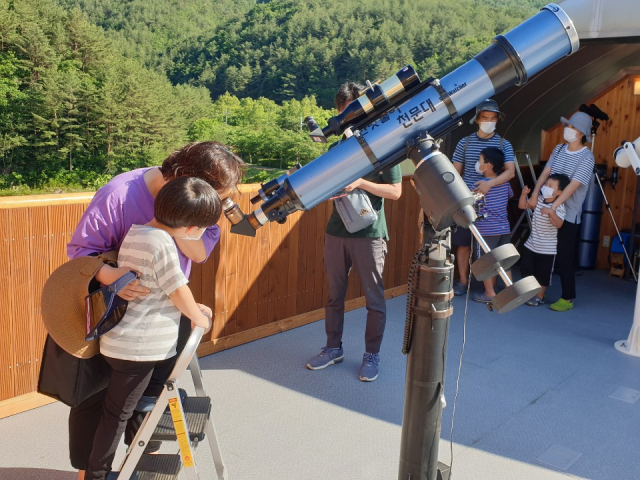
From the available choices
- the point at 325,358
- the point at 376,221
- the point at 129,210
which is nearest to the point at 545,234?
the point at 376,221

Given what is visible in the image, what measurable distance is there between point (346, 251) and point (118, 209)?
6.39ft

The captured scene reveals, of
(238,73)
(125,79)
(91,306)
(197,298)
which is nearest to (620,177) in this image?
(197,298)

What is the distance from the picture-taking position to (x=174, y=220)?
1980 mm

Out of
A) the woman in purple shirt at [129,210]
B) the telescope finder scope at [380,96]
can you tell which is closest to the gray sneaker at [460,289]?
the woman in purple shirt at [129,210]

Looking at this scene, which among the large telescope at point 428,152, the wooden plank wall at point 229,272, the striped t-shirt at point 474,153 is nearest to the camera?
the large telescope at point 428,152

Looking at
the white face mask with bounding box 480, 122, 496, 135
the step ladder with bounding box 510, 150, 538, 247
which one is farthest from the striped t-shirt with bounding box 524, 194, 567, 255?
the white face mask with bounding box 480, 122, 496, 135

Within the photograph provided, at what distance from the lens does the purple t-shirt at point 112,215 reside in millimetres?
2117

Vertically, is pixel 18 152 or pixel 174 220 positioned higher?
pixel 174 220

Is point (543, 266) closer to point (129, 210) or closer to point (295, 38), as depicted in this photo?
point (129, 210)

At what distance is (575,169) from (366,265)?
2.60 m

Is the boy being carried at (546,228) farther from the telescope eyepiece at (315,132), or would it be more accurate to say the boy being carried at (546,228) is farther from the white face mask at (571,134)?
the telescope eyepiece at (315,132)

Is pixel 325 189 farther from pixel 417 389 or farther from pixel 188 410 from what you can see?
pixel 188 410

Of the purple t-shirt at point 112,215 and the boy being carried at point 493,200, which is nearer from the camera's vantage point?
the purple t-shirt at point 112,215

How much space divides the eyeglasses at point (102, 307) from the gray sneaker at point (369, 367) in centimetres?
214
